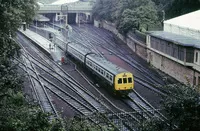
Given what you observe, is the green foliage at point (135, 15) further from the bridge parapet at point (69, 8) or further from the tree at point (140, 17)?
the bridge parapet at point (69, 8)

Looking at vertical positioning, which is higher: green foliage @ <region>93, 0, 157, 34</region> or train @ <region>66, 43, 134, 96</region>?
green foliage @ <region>93, 0, 157, 34</region>

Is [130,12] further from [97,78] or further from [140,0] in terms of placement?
[97,78]

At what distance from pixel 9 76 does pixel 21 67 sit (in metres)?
18.0

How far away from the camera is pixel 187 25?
40.8 meters

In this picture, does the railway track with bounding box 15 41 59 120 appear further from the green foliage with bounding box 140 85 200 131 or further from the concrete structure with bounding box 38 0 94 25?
the concrete structure with bounding box 38 0 94 25

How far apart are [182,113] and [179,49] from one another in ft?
66.6

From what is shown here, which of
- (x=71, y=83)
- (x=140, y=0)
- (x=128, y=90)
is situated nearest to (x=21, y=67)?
(x=71, y=83)

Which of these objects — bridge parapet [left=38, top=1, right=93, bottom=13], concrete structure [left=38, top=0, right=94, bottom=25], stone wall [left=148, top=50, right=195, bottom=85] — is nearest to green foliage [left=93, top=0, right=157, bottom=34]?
stone wall [left=148, top=50, right=195, bottom=85]

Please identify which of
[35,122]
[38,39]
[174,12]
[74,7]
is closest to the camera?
[35,122]

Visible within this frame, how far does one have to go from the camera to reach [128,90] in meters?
29.4

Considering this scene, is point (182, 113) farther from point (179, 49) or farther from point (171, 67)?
point (171, 67)

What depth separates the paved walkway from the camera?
149ft

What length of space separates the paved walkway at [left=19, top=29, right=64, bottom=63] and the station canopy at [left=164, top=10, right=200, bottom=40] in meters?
13.2

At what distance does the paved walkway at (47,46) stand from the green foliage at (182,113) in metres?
28.4
